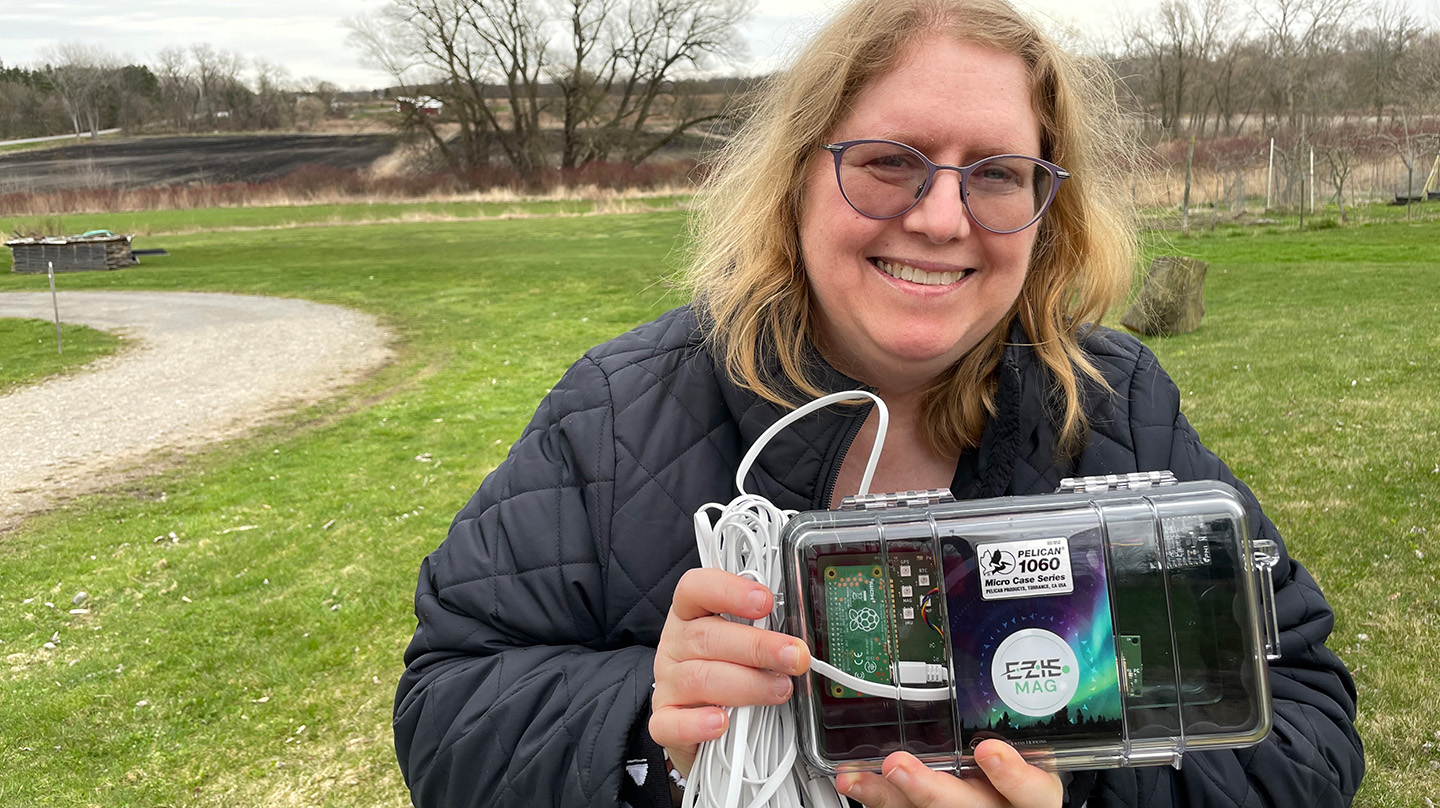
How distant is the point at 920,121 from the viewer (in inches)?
61.6

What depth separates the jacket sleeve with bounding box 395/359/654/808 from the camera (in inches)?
59.3

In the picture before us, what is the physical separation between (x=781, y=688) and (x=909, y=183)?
32.5 inches

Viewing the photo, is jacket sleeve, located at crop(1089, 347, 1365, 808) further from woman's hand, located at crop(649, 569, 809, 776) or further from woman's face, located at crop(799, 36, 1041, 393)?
woman's hand, located at crop(649, 569, 809, 776)

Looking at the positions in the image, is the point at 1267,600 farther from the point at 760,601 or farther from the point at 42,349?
the point at 42,349

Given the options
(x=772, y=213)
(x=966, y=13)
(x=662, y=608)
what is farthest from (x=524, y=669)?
(x=966, y=13)

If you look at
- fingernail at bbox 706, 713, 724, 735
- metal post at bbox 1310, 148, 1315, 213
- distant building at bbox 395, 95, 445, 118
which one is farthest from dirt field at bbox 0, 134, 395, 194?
fingernail at bbox 706, 713, 724, 735

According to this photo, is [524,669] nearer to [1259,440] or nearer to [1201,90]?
[1259,440]

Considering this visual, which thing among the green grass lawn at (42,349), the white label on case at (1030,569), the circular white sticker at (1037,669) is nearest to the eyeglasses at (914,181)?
the white label on case at (1030,569)

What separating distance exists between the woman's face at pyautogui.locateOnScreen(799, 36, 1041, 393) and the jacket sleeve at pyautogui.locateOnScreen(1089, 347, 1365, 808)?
0.44 meters

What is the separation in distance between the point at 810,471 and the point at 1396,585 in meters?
5.37

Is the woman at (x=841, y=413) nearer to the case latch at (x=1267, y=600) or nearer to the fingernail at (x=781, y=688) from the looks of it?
the fingernail at (x=781, y=688)

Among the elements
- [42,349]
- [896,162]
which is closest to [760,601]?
[896,162]

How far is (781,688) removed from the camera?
4.06 feet

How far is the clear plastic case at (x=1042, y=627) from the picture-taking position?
1274 mm
